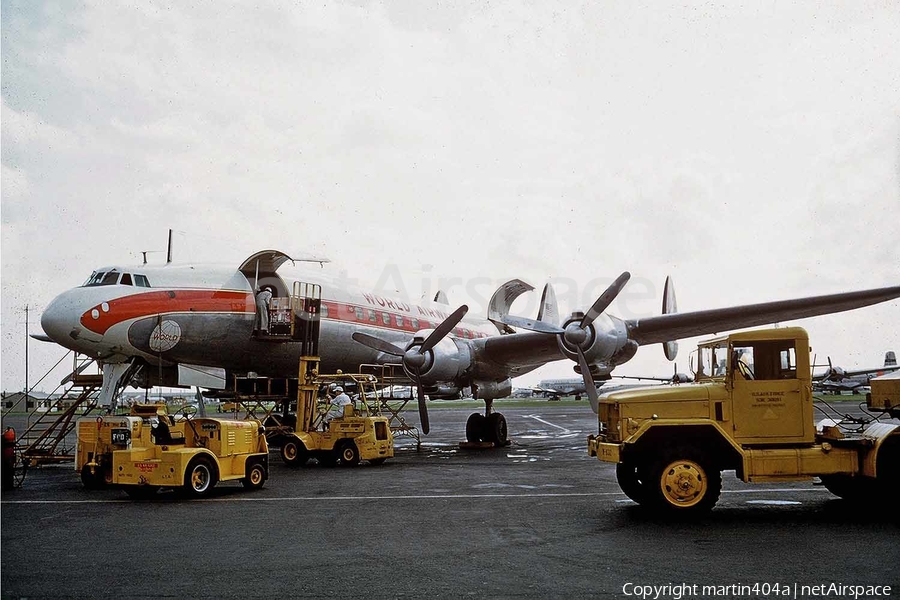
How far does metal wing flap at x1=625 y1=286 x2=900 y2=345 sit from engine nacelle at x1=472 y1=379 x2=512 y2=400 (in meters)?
4.76

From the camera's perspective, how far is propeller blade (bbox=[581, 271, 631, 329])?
1748 cm

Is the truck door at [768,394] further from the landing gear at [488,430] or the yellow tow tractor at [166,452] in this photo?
the landing gear at [488,430]

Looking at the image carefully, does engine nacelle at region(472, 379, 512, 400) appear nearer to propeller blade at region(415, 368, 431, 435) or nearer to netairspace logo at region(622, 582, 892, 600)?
propeller blade at region(415, 368, 431, 435)

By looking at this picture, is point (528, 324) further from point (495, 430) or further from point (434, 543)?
point (434, 543)

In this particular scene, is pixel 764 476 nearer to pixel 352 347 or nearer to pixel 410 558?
pixel 410 558

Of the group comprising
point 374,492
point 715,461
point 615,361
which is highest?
point 615,361

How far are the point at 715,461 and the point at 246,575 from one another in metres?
5.77

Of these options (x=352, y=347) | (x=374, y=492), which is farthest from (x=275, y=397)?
(x=374, y=492)

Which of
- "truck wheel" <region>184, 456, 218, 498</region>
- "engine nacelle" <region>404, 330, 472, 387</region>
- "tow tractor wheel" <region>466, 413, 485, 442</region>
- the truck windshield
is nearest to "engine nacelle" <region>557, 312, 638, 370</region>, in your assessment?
"engine nacelle" <region>404, 330, 472, 387</region>

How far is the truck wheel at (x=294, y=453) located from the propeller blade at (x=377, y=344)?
312cm

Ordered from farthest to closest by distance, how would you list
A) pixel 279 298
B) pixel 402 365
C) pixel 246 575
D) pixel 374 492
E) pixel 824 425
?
pixel 402 365, pixel 279 298, pixel 374 492, pixel 824 425, pixel 246 575

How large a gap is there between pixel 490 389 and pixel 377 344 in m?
4.55

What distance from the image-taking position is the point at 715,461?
9328mm

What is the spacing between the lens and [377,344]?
19156 mm
